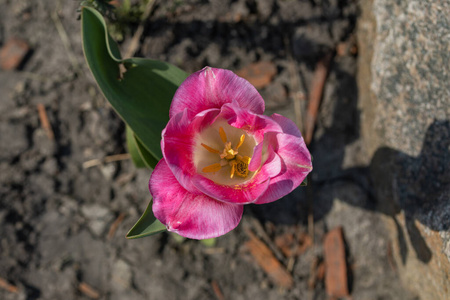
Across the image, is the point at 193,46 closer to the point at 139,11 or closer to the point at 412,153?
the point at 139,11

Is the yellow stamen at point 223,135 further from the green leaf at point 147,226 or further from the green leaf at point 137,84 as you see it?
the green leaf at point 147,226

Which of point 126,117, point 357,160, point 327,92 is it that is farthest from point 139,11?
point 357,160

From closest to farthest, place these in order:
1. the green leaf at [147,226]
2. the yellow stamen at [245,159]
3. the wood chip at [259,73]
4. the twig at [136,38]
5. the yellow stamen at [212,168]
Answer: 1. the green leaf at [147,226]
2. the yellow stamen at [212,168]
3. the yellow stamen at [245,159]
4. the twig at [136,38]
5. the wood chip at [259,73]

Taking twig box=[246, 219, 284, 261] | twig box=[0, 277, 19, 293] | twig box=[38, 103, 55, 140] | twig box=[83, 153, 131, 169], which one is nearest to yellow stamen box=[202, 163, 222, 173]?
twig box=[246, 219, 284, 261]

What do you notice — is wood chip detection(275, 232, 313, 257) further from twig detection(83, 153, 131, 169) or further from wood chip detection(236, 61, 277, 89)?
twig detection(83, 153, 131, 169)

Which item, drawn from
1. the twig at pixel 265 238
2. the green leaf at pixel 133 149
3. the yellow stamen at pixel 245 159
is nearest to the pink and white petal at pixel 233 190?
the yellow stamen at pixel 245 159

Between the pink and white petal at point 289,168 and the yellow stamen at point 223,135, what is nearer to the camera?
the pink and white petal at point 289,168
